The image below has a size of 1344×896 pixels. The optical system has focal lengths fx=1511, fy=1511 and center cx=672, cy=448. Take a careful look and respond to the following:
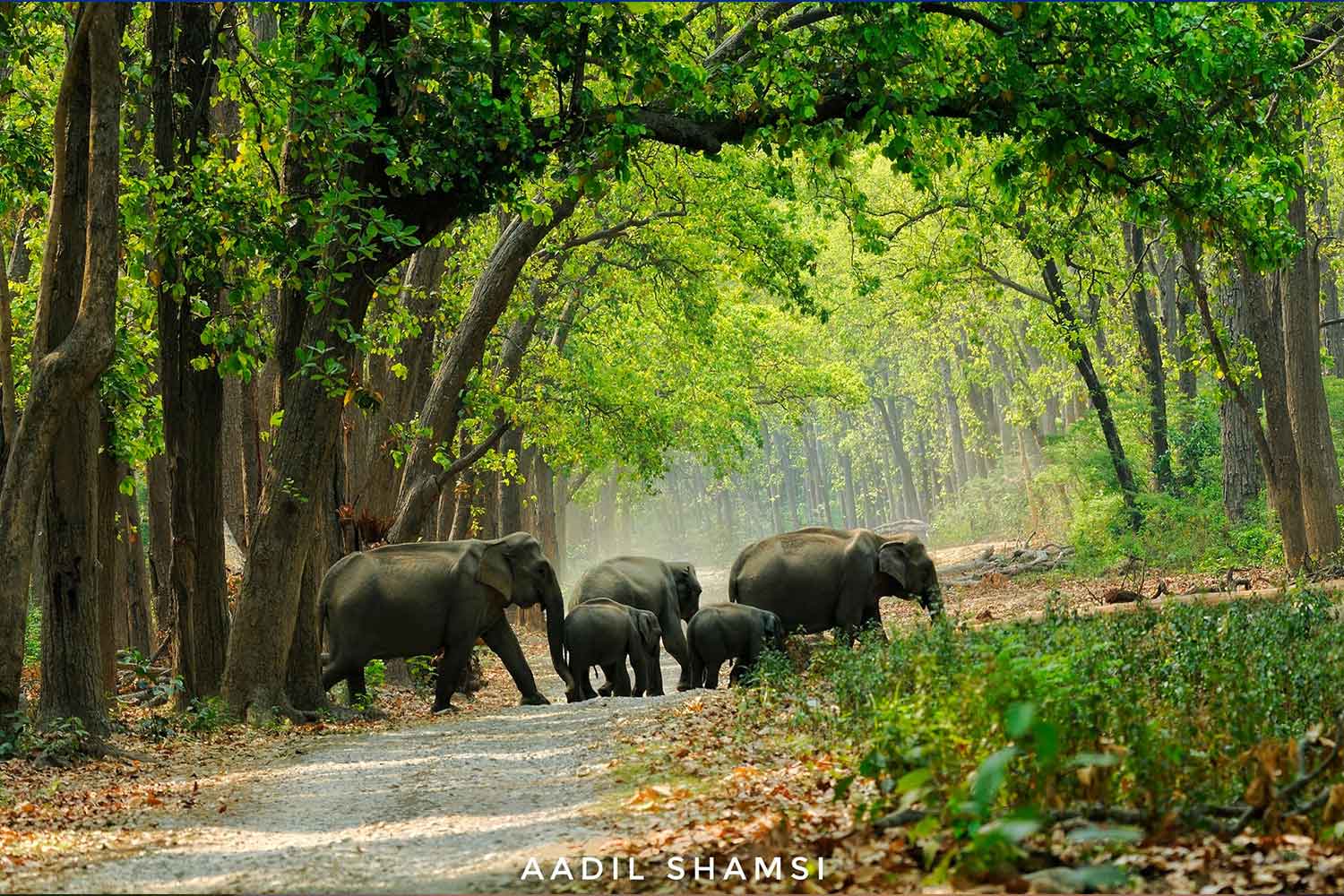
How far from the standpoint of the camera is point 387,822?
8820 mm

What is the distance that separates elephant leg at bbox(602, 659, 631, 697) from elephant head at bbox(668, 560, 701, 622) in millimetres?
3717

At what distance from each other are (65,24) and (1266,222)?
38.5 feet

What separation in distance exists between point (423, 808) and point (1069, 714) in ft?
13.3

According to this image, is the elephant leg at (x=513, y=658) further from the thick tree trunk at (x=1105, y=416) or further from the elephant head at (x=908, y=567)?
the thick tree trunk at (x=1105, y=416)

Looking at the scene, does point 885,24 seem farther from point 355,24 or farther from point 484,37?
point 355,24

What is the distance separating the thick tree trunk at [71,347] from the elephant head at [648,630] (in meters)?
8.06

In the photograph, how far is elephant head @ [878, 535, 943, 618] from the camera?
66.0 ft

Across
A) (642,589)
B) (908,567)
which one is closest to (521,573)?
(642,589)

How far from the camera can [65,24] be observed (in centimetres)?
1377

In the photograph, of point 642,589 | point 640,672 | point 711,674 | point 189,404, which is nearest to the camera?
point 189,404

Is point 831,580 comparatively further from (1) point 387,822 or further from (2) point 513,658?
(1) point 387,822

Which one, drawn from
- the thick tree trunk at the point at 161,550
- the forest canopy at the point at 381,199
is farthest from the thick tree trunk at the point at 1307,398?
the thick tree trunk at the point at 161,550

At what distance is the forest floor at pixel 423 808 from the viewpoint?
7.04 m

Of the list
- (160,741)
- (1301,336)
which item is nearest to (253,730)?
(160,741)
